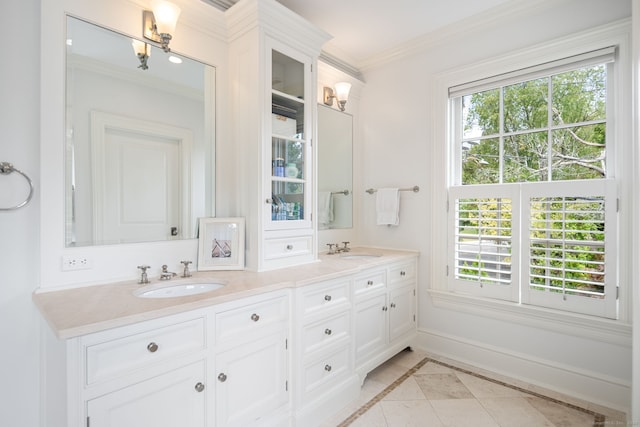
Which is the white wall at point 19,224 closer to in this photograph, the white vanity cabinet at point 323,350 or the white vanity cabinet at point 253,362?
the white vanity cabinet at point 253,362

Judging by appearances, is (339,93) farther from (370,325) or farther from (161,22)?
(370,325)

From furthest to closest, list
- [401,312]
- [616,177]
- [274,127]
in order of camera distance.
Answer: [401,312]
[274,127]
[616,177]

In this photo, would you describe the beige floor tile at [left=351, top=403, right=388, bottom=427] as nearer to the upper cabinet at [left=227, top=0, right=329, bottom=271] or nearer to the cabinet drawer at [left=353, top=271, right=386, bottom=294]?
the cabinet drawer at [left=353, top=271, right=386, bottom=294]

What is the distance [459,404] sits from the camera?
2.02 m

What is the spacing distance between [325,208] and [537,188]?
161 centimetres

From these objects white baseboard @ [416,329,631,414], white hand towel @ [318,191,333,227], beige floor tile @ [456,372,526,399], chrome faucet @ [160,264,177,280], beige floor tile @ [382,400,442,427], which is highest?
white hand towel @ [318,191,333,227]

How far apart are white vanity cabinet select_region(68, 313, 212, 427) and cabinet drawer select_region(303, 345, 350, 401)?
0.62 m

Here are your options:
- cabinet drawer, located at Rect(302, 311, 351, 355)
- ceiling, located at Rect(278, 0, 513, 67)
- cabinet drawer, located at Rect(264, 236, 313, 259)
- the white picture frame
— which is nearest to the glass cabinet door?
cabinet drawer, located at Rect(264, 236, 313, 259)

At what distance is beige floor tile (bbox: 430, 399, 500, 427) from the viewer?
184 cm

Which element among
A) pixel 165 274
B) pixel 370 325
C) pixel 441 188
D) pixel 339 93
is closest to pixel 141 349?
pixel 165 274

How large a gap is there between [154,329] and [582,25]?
3.00 meters

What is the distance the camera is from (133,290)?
59.0 inches

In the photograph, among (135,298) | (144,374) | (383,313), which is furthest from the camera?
(383,313)

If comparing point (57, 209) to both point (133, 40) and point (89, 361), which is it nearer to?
point (89, 361)
